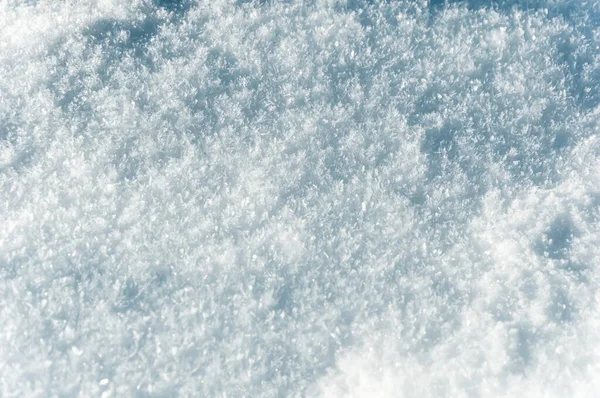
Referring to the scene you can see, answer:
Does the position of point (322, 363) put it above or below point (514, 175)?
below

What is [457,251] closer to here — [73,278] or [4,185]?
[73,278]

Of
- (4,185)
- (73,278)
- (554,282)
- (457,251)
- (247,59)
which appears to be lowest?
(554,282)

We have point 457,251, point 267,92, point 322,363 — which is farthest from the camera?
point 267,92

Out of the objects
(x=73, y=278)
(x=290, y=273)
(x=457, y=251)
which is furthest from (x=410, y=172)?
(x=73, y=278)

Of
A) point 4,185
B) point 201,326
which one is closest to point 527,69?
point 201,326

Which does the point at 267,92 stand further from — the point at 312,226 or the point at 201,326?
the point at 201,326

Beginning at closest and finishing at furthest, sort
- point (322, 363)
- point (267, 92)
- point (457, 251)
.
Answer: point (322, 363) < point (457, 251) < point (267, 92)

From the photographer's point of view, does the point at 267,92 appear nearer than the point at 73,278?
No
